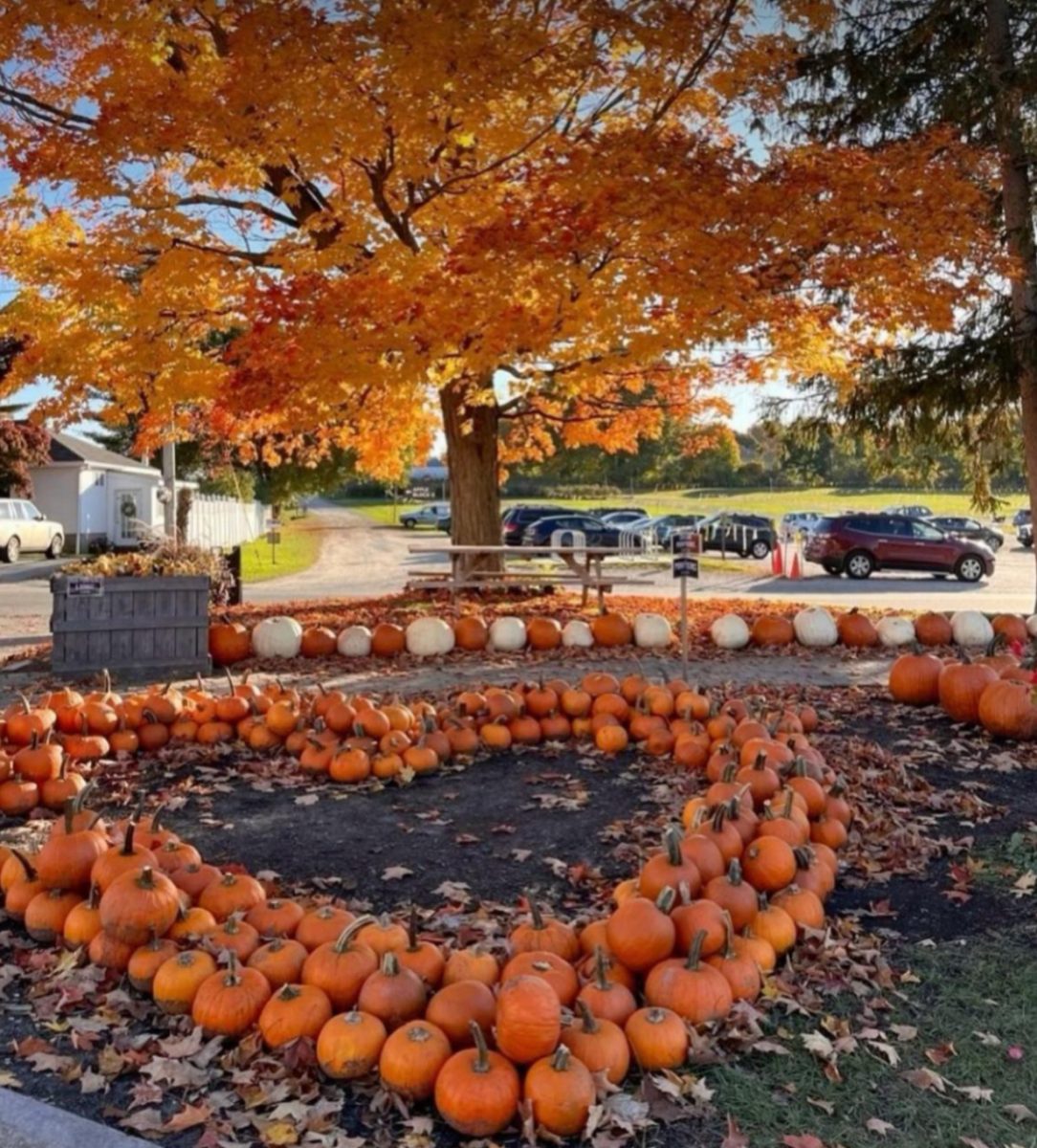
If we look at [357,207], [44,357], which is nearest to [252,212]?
[357,207]

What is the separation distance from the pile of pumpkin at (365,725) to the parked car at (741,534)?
28.0 meters

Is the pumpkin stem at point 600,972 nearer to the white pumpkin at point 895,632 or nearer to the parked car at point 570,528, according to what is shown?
the white pumpkin at point 895,632

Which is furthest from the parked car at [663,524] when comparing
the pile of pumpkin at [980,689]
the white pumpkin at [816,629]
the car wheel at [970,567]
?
the pile of pumpkin at [980,689]

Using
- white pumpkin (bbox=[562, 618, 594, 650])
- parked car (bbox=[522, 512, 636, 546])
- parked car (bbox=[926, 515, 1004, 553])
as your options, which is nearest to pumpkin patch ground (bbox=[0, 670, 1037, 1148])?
white pumpkin (bbox=[562, 618, 594, 650])

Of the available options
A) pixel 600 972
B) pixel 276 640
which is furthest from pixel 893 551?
pixel 600 972

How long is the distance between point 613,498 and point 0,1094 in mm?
76594

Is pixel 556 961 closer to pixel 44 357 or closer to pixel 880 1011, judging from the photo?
pixel 880 1011

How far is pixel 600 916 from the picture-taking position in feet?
12.0

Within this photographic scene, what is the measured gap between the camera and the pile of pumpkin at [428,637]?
31.0 ft

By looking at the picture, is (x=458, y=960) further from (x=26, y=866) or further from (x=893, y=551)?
(x=893, y=551)

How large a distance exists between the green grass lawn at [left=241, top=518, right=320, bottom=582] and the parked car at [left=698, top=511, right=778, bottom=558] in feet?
42.8

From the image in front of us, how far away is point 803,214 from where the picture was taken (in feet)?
29.8

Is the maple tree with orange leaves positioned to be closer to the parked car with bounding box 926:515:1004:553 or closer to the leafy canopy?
the leafy canopy

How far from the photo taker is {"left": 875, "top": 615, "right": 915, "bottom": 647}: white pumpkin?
997 cm
